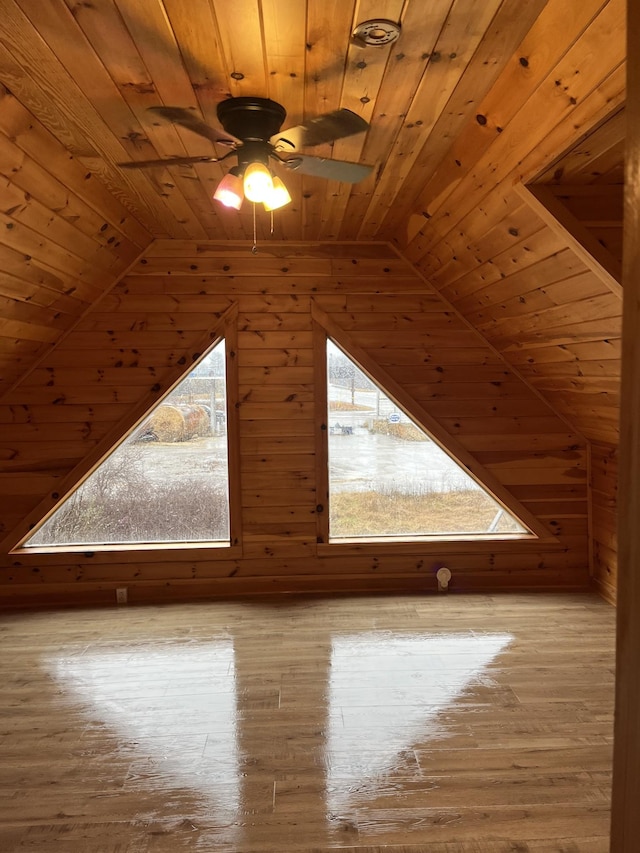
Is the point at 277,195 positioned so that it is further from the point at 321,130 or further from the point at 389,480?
the point at 389,480

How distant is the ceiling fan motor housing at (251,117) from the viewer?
Result: 1.81m

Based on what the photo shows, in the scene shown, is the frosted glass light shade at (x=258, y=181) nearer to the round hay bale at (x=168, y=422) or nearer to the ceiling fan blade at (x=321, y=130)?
the ceiling fan blade at (x=321, y=130)

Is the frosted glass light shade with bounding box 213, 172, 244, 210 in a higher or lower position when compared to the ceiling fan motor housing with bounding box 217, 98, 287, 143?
lower

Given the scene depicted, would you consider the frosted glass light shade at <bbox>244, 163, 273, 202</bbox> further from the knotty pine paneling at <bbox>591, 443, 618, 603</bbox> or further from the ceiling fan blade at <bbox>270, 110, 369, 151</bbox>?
the knotty pine paneling at <bbox>591, 443, 618, 603</bbox>

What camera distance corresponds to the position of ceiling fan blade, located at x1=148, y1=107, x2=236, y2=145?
1.58 metres

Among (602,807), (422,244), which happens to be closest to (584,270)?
(422,244)

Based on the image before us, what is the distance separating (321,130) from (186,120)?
0.42 m

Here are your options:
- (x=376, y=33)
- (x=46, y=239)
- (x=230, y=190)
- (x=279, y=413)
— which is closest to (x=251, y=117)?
(x=230, y=190)

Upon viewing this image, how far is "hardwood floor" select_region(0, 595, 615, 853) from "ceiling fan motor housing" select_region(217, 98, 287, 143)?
7.99ft

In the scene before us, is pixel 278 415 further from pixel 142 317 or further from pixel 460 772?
pixel 460 772

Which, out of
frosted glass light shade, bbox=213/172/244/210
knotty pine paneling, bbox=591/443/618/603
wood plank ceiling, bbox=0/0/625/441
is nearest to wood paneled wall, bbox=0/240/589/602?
knotty pine paneling, bbox=591/443/618/603

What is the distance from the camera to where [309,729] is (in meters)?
2.43

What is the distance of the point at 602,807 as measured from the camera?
1.98 meters

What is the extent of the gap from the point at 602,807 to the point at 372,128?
269 cm
